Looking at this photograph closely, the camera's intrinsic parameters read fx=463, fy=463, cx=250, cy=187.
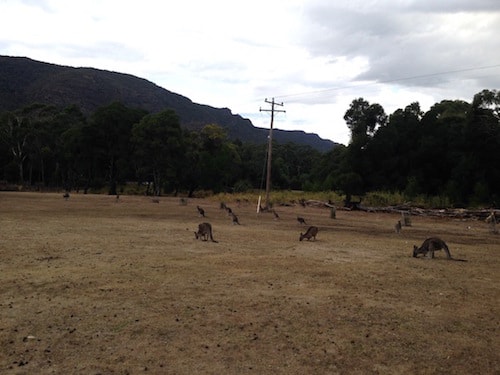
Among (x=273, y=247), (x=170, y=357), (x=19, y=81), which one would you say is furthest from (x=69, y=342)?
(x=19, y=81)

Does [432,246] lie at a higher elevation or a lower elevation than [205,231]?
higher

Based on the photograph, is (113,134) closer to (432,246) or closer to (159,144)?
(159,144)

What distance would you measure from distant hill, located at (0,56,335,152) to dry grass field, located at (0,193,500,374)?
90.4 metres

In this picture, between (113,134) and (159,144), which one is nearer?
(159,144)

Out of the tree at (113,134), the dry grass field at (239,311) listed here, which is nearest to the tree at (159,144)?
the tree at (113,134)

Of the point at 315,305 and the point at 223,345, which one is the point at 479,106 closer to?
the point at 315,305

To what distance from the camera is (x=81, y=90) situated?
141 meters

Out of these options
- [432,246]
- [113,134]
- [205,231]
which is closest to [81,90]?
[113,134]

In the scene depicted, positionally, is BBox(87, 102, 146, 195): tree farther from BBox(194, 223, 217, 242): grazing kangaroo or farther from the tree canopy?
BBox(194, 223, 217, 242): grazing kangaroo

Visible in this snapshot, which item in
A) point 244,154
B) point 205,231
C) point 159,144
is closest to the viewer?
point 205,231

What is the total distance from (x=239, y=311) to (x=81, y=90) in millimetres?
146322

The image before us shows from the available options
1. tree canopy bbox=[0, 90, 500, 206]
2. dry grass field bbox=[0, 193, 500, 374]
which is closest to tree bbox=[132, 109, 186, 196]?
tree canopy bbox=[0, 90, 500, 206]

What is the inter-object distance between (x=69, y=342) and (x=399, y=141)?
48.2 meters

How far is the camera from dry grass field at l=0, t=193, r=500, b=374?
19.2 ft
